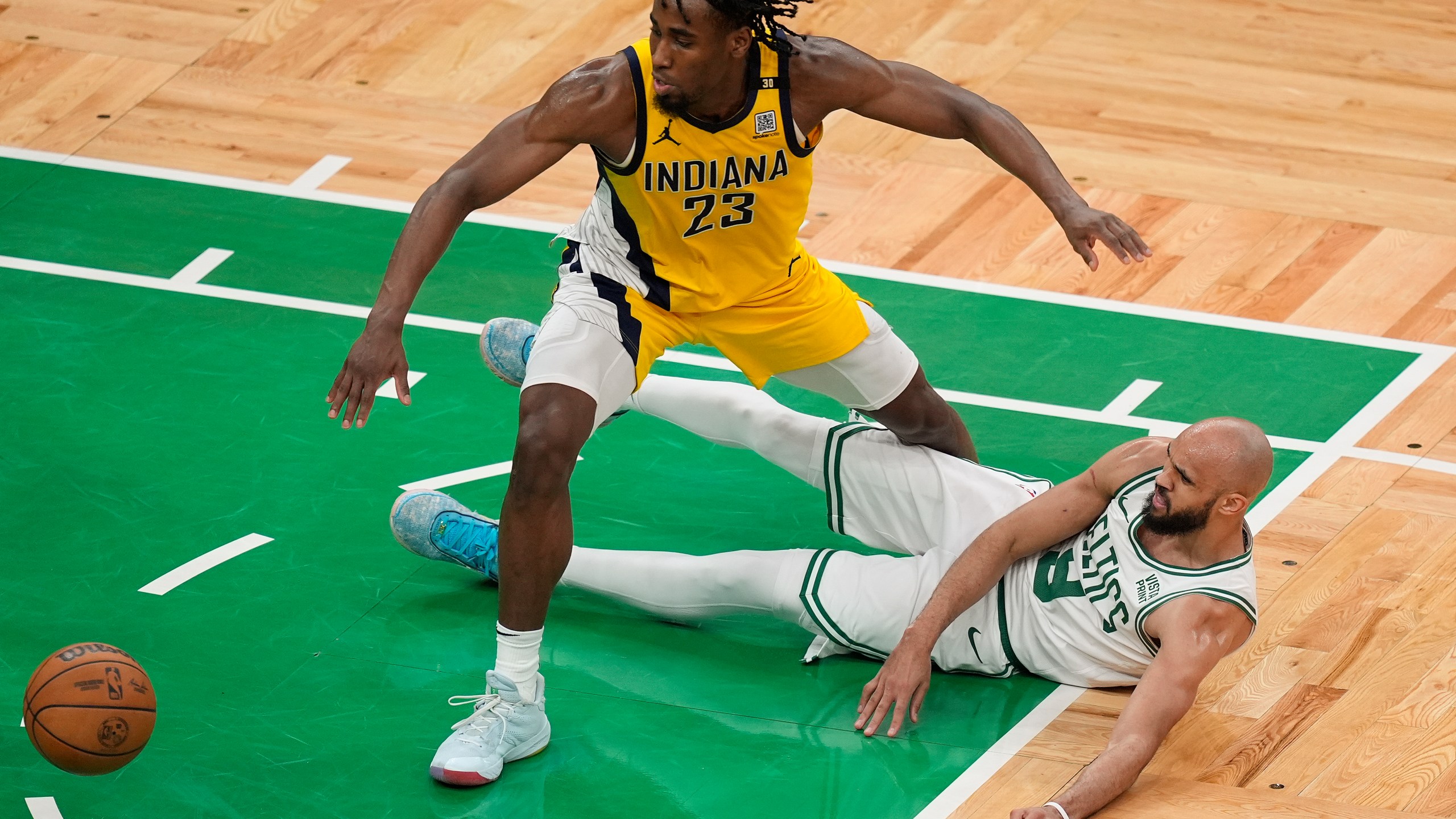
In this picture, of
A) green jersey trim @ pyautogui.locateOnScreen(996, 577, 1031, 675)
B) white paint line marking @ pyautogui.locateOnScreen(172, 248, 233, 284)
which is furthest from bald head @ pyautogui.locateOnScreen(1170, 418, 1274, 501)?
white paint line marking @ pyautogui.locateOnScreen(172, 248, 233, 284)

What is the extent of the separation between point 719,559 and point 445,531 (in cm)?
92

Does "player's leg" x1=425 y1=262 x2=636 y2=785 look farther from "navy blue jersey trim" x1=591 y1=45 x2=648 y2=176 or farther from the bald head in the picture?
the bald head

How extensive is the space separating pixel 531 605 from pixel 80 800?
4.39ft

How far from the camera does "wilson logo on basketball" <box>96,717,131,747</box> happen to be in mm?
5141

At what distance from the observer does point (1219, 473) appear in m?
5.50

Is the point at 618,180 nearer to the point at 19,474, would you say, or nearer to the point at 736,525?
the point at 736,525

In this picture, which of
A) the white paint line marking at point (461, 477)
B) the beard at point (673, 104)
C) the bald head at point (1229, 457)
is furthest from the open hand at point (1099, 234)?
the white paint line marking at point (461, 477)

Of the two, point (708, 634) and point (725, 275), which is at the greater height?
point (725, 275)

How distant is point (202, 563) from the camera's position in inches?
262

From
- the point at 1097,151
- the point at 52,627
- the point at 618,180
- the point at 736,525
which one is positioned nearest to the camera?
the point at 618,180

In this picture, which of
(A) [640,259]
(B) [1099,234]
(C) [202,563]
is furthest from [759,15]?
(C) [202,563]

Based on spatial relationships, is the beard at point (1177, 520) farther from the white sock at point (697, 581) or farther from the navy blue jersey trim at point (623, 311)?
the navy blue jersey trim at point (623, 311)

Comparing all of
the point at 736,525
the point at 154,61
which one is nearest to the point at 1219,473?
the point at 736,525

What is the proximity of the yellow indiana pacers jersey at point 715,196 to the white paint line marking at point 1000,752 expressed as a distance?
1.47 metres
